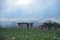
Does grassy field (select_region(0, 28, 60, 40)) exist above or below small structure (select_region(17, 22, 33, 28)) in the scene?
below

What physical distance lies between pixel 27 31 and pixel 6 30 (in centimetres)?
69

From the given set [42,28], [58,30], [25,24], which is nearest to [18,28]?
[25,24]

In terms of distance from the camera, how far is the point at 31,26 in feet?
19.2

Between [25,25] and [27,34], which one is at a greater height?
[25,25]

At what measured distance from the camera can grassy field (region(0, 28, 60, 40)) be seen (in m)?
4.98

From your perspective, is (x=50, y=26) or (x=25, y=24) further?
(x=50, y=26)

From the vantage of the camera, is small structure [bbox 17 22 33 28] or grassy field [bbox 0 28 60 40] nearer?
grassy field [bbox 0 28 60 40]

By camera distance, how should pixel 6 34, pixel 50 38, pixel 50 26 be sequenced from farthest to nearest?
pixel 50 26 < pixel 6 34 < pixel 50 38

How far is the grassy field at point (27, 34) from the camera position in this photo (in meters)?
4.98

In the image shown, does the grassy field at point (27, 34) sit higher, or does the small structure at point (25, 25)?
the small structure at point (25, 25)

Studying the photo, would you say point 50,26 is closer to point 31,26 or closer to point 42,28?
point 42,28

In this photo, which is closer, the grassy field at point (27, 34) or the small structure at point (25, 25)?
the grassy field at point (27, 34)

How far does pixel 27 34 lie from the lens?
17.5 ft

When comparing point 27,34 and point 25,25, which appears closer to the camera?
point 27,34
